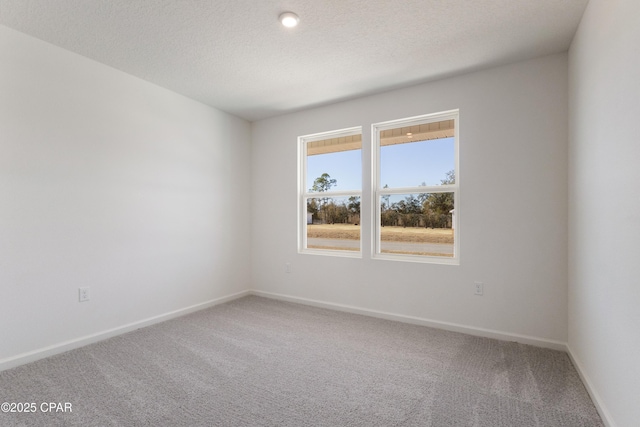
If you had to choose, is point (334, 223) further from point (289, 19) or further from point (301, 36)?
point (289, 19)

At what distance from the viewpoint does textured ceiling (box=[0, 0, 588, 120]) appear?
2.02 metres

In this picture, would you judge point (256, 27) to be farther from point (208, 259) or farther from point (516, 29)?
point (208, 259)

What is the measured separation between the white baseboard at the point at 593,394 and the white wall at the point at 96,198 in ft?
12.0

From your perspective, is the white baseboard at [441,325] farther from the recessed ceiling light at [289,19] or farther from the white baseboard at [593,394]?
the recessed ceiling light at [289,19]

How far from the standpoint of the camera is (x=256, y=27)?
2229 mm

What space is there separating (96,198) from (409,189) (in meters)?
3.11

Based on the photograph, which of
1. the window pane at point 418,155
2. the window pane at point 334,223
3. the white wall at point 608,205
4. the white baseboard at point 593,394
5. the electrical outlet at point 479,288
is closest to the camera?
the white wall at point 608,205

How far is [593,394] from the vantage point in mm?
1833

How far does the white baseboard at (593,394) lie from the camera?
1.61m

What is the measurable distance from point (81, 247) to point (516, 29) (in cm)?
397

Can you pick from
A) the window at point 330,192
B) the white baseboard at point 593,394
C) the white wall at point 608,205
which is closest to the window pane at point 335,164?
the window at point 330,192

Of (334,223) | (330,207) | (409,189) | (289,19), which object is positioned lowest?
(334,223)

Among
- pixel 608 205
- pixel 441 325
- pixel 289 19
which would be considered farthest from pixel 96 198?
pixel 608 205

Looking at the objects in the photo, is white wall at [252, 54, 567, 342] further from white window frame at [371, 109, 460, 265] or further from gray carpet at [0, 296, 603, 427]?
gray carpet at [0, 296, 603, 427]
